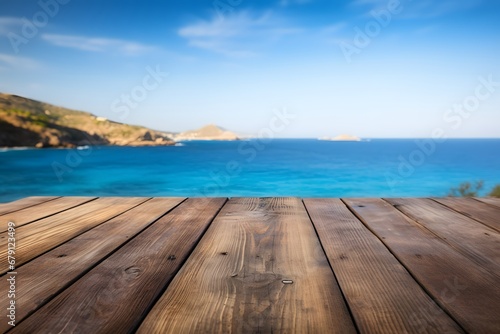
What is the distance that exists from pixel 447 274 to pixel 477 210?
3.65ft

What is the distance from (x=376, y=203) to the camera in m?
1.92

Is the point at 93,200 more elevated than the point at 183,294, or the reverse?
the point at 183,294

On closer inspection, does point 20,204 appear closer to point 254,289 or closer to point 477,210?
point 254,289

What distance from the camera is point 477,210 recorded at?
5.77 feet

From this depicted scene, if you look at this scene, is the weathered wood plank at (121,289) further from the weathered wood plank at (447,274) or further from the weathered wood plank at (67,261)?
the weathered wood plank at (447,274)

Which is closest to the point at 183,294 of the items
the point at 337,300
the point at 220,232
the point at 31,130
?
the point at 337,300

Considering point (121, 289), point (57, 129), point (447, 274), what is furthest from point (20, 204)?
point (57, 129)

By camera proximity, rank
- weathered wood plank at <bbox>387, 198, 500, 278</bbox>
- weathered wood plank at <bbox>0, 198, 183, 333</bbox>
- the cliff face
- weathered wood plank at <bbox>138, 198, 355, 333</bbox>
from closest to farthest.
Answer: weathered wood plank at <bbox>138, 198, 355, 333</bbox>, weathered wood plank at <bbox>0, 198, 183, 333</bbox>, weathered wood plank at <bbox>387, 198, 500, 278</bbox>, the cliff face

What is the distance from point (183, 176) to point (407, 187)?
19575 mm

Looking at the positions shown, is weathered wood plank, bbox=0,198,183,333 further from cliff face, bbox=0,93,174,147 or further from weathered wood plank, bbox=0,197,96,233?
cliff face, bbox=0,93,174,147

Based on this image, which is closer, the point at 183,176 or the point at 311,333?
the point at 311,333

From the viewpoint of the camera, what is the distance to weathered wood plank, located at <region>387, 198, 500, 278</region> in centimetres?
105

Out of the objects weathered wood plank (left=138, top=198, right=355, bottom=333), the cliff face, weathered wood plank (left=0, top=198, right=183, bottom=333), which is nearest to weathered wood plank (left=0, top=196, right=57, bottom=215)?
weathered wood plank (left=0, top=198, right=183, bottom=333)

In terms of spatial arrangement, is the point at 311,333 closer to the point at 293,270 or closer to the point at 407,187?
the point at 293,270
